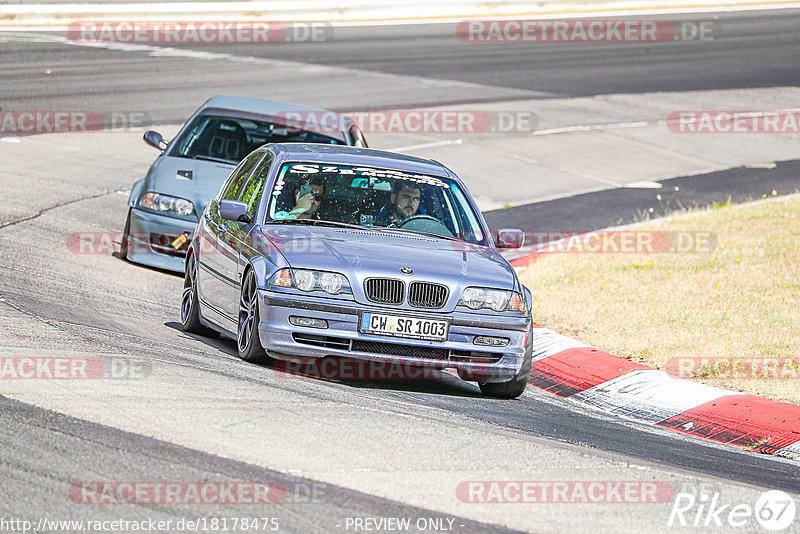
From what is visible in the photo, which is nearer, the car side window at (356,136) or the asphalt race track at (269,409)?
the asphalt race track at (269,409)

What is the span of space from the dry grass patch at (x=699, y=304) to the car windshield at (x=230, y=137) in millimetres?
A: 2874

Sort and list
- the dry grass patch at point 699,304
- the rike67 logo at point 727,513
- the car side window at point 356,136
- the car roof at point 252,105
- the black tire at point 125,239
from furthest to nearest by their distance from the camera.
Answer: the car roof at point 252,105, the car side window at point 356,136, the black tire at point 125,239, the dry grass patch at point 699,304, the rike67 logo at point 727,513

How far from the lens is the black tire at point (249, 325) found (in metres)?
8.08

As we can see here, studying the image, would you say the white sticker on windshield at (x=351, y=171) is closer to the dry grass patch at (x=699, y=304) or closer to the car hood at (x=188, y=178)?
the dry grass patch at (x=699, y=304)

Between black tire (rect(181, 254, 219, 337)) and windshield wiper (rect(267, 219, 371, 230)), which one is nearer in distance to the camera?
windshield wiper (rect(267, 219, 371, 230))

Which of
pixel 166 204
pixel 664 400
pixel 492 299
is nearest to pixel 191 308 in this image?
pixel 166 204

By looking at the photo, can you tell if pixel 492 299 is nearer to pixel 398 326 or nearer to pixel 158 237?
pixel 398 326

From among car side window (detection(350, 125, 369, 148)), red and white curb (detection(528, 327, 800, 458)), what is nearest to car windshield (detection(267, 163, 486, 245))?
red and white curb (detection(528, 327, 800, 458))

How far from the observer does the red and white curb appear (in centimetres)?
839

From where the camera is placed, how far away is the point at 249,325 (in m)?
8.24

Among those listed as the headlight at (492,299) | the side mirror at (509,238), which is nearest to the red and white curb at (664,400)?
the side mirror at (509,238)

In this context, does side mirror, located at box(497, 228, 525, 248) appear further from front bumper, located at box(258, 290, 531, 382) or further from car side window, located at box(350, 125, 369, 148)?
car side window, located at box(350, 125, 369, 148)

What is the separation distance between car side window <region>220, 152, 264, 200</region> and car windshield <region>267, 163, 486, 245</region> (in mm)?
736

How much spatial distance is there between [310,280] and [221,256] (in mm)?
1357
